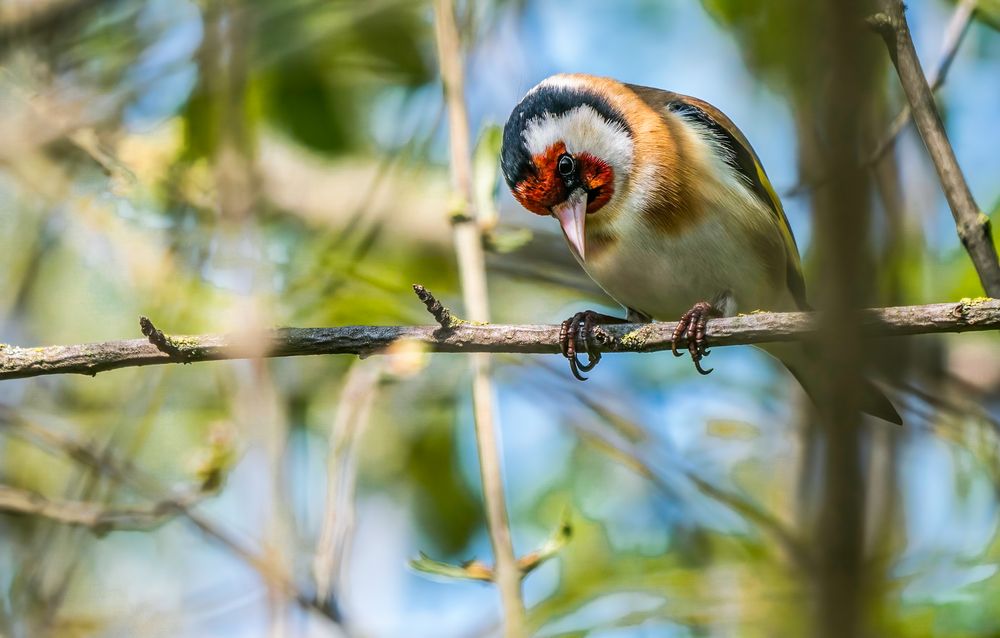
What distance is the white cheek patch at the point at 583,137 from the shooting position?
3.89 m

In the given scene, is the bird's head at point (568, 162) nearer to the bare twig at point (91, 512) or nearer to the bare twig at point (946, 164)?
the bare twig at point (946, 164)

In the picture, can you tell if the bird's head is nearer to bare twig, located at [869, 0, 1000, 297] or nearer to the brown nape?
the brown nape

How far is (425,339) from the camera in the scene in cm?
273

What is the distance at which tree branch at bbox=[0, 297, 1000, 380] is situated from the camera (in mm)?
2498

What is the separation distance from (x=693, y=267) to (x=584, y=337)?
626mm

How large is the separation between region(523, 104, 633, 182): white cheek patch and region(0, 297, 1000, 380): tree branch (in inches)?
46.8

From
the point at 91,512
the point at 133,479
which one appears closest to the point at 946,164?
the point at 133,479

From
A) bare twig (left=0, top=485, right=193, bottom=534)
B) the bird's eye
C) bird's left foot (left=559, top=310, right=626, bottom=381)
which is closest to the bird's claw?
bird's left foot (left=559, top=310, right=626, bottom=381)

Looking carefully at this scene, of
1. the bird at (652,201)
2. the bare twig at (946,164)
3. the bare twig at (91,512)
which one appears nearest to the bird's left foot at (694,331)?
the bird at (652,201)

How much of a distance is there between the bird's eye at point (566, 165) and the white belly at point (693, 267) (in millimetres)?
293

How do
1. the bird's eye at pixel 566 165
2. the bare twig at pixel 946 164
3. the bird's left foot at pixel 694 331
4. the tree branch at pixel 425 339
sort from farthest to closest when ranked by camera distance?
the bird's eye at pixel 566 165
the bird's left foot at pixel 694 331
the bare twig at pixel 946 164
the tree branch at pixel 425 339

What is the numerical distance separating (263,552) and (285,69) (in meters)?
3.62

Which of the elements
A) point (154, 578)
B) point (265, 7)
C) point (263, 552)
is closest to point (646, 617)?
point (263, 552)

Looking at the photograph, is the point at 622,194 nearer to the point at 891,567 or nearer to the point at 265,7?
the point at 891,567
